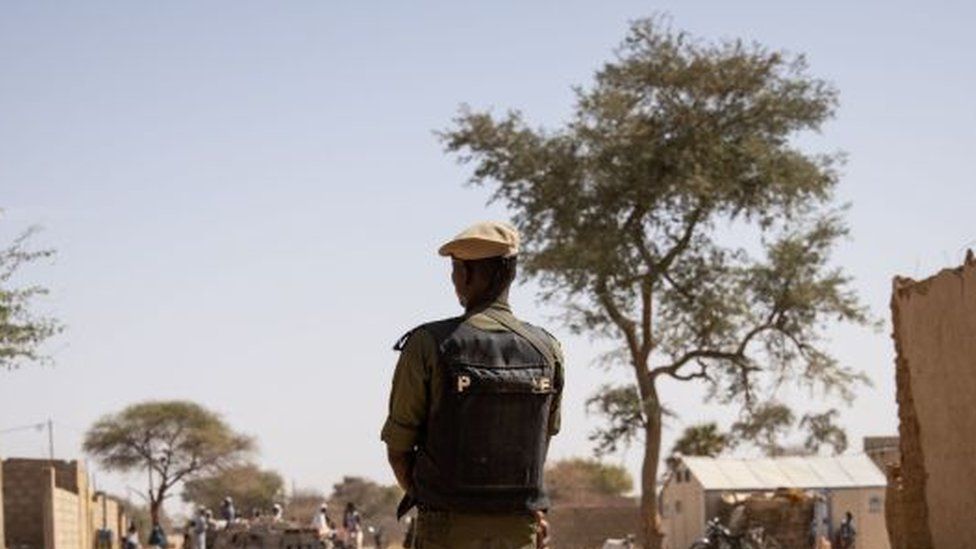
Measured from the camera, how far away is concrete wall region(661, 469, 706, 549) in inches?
1738

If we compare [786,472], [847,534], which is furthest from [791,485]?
[847,534]

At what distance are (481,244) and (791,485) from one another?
39.8 meters

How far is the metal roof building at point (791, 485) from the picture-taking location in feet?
143

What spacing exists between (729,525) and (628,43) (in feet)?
37.4

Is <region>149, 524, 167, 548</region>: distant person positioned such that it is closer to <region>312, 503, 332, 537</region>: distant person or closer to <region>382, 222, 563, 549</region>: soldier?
<region>312, 503, 332, 537</region>: distant person

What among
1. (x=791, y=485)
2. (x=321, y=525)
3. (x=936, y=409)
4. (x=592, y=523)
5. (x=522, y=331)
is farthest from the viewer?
A: (x=592, y=523)

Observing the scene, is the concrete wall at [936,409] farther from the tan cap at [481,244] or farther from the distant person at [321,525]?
the distant person at [321,525]

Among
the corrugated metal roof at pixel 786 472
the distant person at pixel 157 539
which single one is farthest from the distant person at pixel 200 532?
the corrugated metal roof at pixel 786 472

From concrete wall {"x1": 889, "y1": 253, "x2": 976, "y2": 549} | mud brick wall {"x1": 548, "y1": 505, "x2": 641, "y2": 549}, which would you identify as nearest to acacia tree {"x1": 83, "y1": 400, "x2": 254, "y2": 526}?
mud brick wall {"x1": 548, "y1": 505, "x2": 641, "y2": 549}

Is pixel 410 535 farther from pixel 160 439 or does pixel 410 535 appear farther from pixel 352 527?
pixel 160 439

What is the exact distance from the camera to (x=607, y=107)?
112 ft

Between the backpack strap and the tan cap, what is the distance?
0.17m

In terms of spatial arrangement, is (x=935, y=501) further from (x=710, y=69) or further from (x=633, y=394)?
(x=633, y=394)

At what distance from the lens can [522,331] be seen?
5410 millimetres
